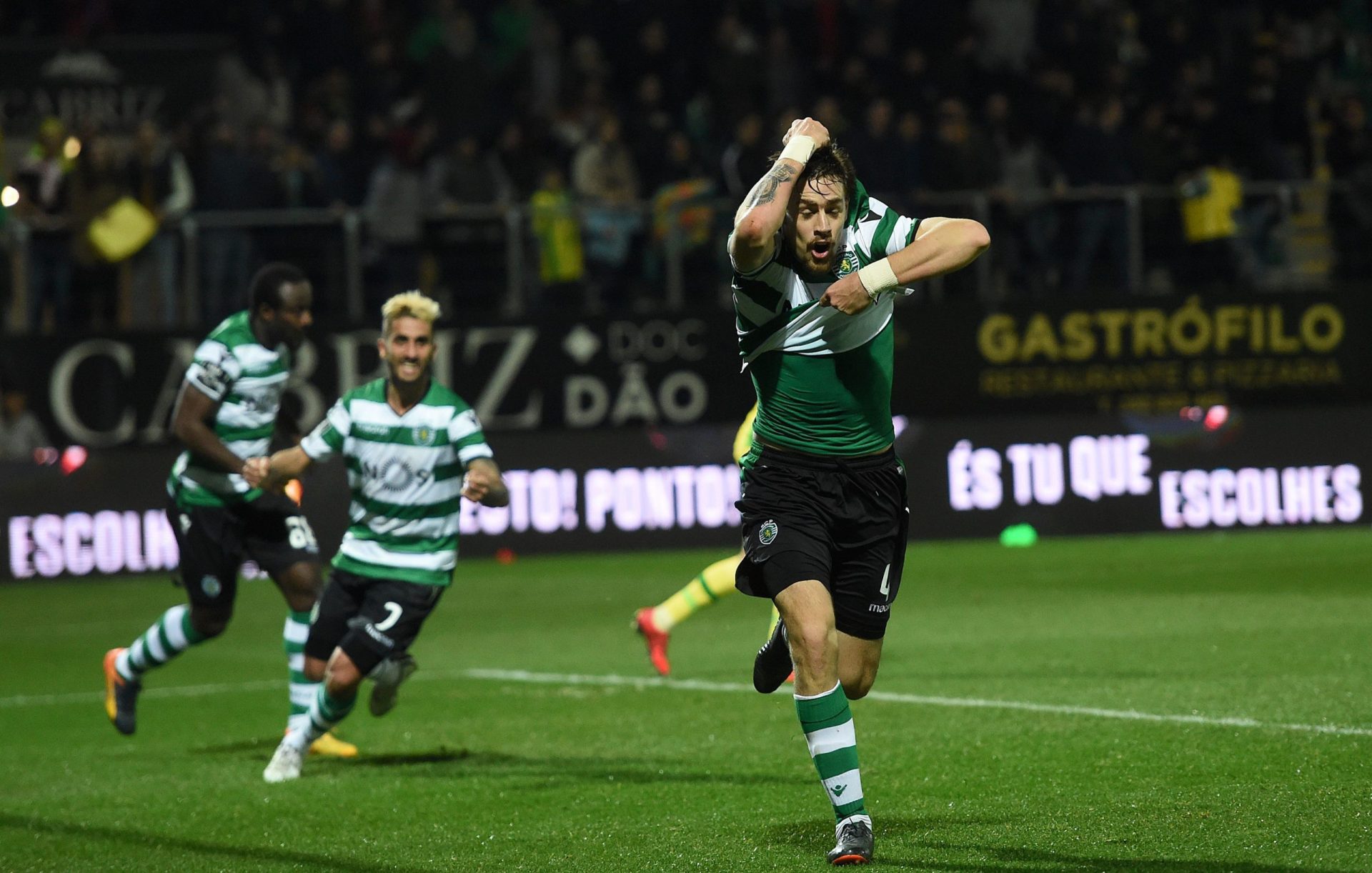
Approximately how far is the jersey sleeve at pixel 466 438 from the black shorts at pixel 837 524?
2.08 meters

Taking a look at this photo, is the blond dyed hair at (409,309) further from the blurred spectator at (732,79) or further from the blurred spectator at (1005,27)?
the blurred spectator at (1005,27)

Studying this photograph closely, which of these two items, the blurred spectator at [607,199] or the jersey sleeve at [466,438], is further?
the blurred spectator at [607,199]

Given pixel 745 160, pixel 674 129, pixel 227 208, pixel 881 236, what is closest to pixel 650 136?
pixel 674 129

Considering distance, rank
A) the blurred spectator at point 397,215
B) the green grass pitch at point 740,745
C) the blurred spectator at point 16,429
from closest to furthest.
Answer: the green grass pitch at point 740,745 → the blurred spectator at point 16,429 → the blurred spectator at point 397,215

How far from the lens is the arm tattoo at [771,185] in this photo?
19.0 ft

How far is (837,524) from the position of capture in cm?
620

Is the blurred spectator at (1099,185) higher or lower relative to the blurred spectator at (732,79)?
lower

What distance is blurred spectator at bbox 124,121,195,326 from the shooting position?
56.7 ft

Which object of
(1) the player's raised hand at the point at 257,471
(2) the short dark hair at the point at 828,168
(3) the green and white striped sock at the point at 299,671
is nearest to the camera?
(2) the short dark hair at the point at 828,168

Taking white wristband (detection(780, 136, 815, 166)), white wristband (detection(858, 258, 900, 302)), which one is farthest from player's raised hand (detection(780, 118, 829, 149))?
white wristband (detection(858, 258, 900, 302))

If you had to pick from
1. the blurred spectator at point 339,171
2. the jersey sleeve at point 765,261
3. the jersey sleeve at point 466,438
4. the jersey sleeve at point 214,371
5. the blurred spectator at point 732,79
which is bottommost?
the jersey sleeve at point 466,438

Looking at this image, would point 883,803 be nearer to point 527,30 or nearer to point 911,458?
point 911,458

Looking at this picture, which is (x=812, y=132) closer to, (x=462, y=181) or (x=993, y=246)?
(x=462, y=181)

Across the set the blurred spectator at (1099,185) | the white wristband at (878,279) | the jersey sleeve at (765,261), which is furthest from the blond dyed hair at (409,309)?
the blurred spectator at (1099,185)
